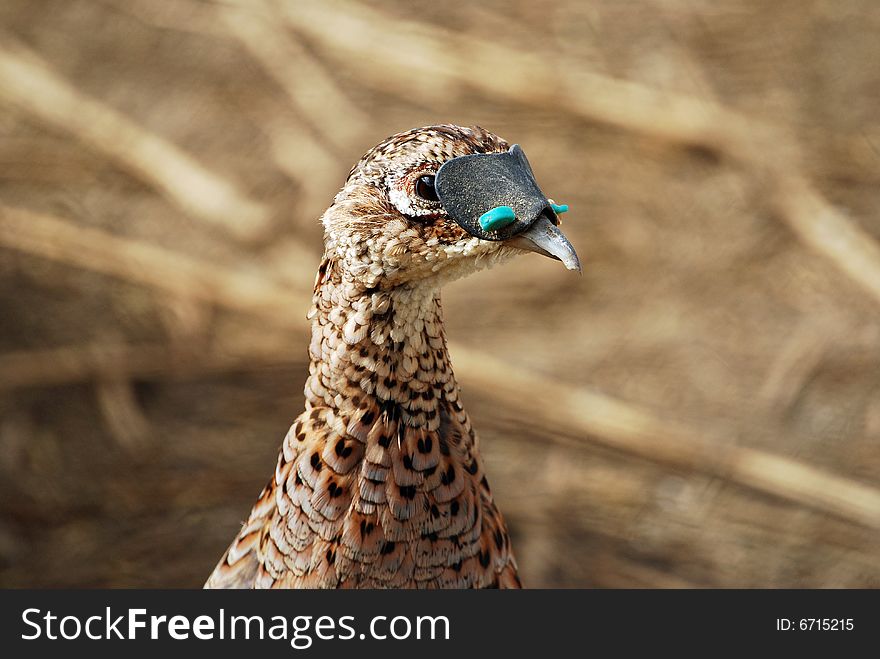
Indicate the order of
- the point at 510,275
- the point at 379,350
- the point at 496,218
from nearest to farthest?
1. the point at 496,218
2. the point at 379,350
3. the point at 510,275

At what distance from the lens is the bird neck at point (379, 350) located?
2.19m

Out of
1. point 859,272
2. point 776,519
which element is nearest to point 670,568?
point 776,519

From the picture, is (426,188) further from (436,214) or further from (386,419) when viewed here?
(386,419)

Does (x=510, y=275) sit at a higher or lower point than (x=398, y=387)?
higher

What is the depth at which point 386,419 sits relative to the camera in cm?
230

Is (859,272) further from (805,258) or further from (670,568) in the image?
(670,568)

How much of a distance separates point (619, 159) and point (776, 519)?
207 cm

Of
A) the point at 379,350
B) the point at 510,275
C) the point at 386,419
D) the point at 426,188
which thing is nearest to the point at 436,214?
the point at 426,188

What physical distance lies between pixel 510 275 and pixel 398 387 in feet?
10.9

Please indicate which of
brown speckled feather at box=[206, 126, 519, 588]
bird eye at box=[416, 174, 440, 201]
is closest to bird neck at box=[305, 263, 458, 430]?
brown speckled feather at box=[206, 126, 519, 588]

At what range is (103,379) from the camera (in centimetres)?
500

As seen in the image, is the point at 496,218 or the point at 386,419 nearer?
the point at 496,218

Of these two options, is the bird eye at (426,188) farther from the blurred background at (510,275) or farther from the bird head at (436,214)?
the blurred background at (510,275)

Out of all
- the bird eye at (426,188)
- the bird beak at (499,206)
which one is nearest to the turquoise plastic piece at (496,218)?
the bird beak at (499,206)
